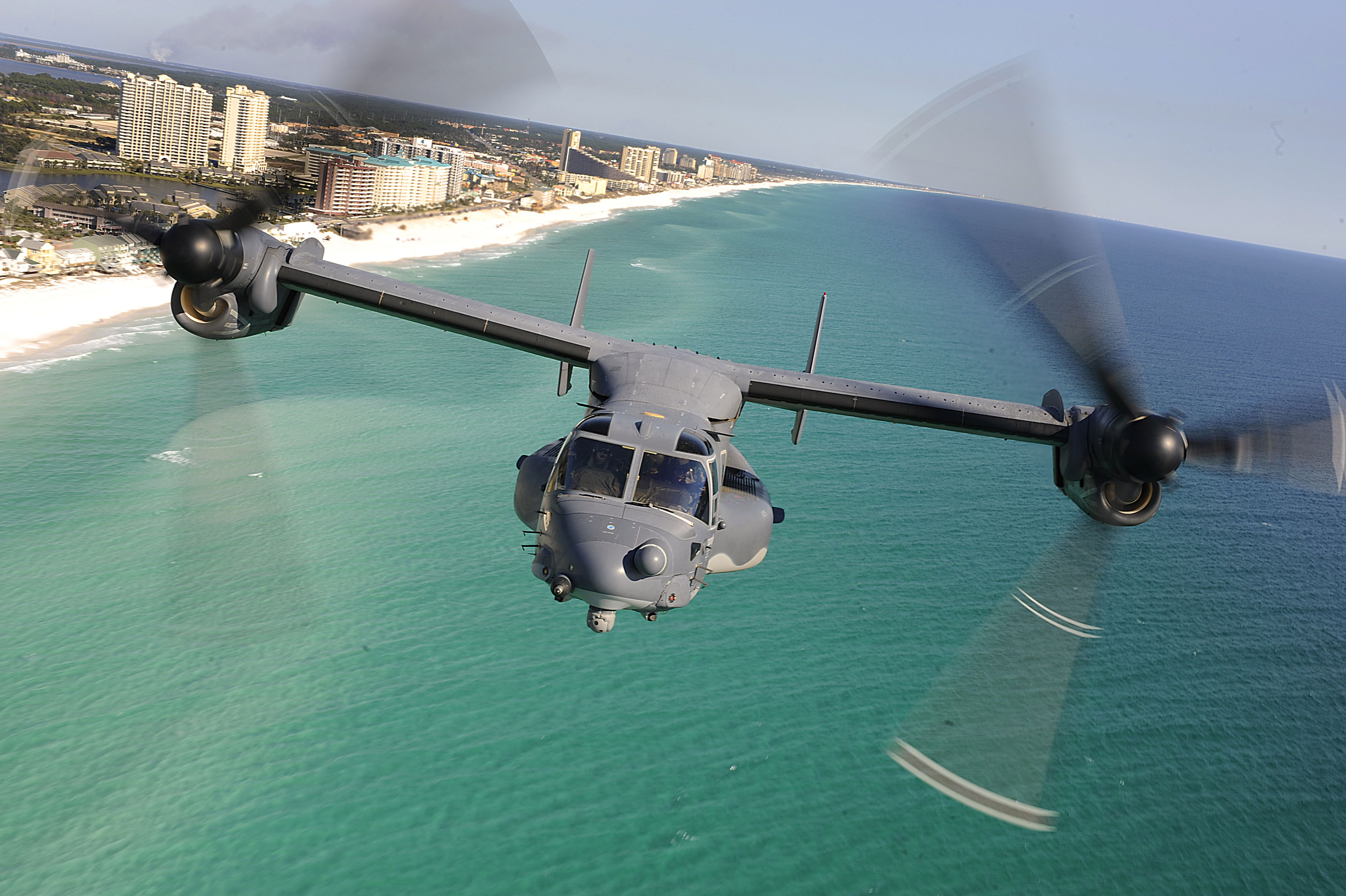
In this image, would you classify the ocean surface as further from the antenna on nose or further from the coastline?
the antenna on nose

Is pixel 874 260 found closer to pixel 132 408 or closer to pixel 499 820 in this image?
pixel 132 408

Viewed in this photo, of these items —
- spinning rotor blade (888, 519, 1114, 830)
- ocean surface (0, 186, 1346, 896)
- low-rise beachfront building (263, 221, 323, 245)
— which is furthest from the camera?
low-rise beachfront building (263, 221, 323, 245)

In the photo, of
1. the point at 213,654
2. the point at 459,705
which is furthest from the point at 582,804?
the point at 213,654

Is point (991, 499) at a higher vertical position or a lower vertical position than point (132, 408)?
higher

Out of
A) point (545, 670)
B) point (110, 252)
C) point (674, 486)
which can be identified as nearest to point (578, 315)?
point (674, 486)

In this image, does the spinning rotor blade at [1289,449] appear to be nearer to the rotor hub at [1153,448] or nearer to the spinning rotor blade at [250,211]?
the rotor hub at [1153,448]

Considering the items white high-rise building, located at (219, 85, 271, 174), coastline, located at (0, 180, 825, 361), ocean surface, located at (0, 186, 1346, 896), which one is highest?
white high-rise building, located at (219, 85, 271, 174)

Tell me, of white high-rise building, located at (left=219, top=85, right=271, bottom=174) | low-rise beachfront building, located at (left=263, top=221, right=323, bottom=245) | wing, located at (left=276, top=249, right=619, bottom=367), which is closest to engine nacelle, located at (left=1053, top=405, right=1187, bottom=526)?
wing, located at (left=276, top=249, right=619, bottom=367)
